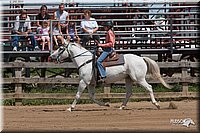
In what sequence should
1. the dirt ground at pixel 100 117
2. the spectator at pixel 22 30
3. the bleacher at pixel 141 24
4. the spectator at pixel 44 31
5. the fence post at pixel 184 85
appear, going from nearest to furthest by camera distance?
the dirt ground at pixel 100 117 → the fence post at pixel 184 85 → the spectator at pixel 44 31 → the spectator at pixel 22 30 → the bleacher at pixel 141 24

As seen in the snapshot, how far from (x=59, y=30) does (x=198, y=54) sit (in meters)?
5.42

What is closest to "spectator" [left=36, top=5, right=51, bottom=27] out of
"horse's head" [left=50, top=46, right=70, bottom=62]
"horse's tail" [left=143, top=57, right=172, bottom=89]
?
"horse's head" [left=50, top=46, right=70, bottom=62]

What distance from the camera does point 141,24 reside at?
22.3 meters

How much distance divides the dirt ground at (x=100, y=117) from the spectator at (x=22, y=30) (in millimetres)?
3472

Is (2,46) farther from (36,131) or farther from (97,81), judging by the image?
(36,131)

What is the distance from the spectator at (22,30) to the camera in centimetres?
2071

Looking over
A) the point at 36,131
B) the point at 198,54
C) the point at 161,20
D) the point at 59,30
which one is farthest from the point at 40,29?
the point at 36,131

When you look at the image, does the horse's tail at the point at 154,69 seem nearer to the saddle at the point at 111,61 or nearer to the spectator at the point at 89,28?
the saddle at the point at 111,61

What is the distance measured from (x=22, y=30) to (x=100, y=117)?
7.70m

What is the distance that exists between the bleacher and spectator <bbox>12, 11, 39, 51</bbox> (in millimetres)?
256

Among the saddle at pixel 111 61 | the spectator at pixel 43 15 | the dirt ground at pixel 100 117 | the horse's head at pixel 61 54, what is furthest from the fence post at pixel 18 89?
the saddle at pixel 111 61

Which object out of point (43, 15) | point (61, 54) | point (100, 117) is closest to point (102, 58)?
point (61, 54)

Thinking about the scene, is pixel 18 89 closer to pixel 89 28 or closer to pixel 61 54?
pixel 61 54

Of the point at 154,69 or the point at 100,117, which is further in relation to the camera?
the point at 154,69
